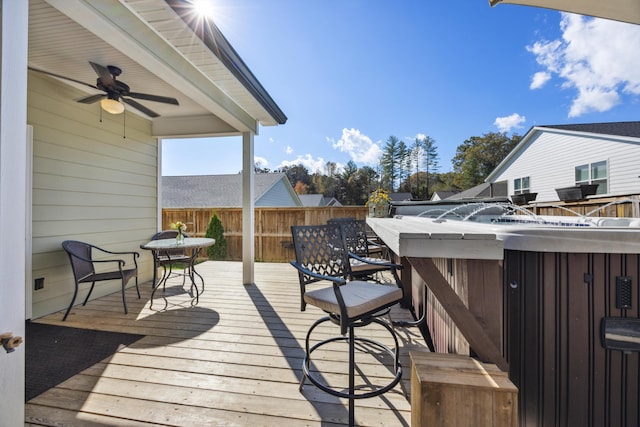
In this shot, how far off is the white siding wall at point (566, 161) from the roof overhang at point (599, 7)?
6264 millimetres

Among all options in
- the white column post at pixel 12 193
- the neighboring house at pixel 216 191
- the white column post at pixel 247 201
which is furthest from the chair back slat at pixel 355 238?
the neighboring house at pixel 216 191

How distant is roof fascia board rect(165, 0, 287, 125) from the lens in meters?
2.04

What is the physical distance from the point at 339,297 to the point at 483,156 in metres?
27.6

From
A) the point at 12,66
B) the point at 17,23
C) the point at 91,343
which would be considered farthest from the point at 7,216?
the point at 91,343

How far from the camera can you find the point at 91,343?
2.36 m

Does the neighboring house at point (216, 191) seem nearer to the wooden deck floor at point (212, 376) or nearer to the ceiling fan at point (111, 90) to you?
the ceiling fan at point (111, 90)

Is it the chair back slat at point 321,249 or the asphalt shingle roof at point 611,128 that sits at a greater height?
the asphalt shingle roof at point 611,128

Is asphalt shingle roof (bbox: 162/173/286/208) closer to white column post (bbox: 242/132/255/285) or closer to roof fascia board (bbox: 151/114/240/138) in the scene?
roof fascia board (bbox: 151/114/240/138)

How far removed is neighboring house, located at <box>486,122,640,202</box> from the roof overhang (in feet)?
20.5

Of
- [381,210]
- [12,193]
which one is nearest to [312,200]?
[381,210]

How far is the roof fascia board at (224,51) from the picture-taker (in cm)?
204

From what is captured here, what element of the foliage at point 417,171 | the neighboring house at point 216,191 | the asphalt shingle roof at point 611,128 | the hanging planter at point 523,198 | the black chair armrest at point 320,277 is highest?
the foliage at point 417,171

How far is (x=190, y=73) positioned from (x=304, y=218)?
14.7 feet

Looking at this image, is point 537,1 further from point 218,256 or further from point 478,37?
point 478,37
